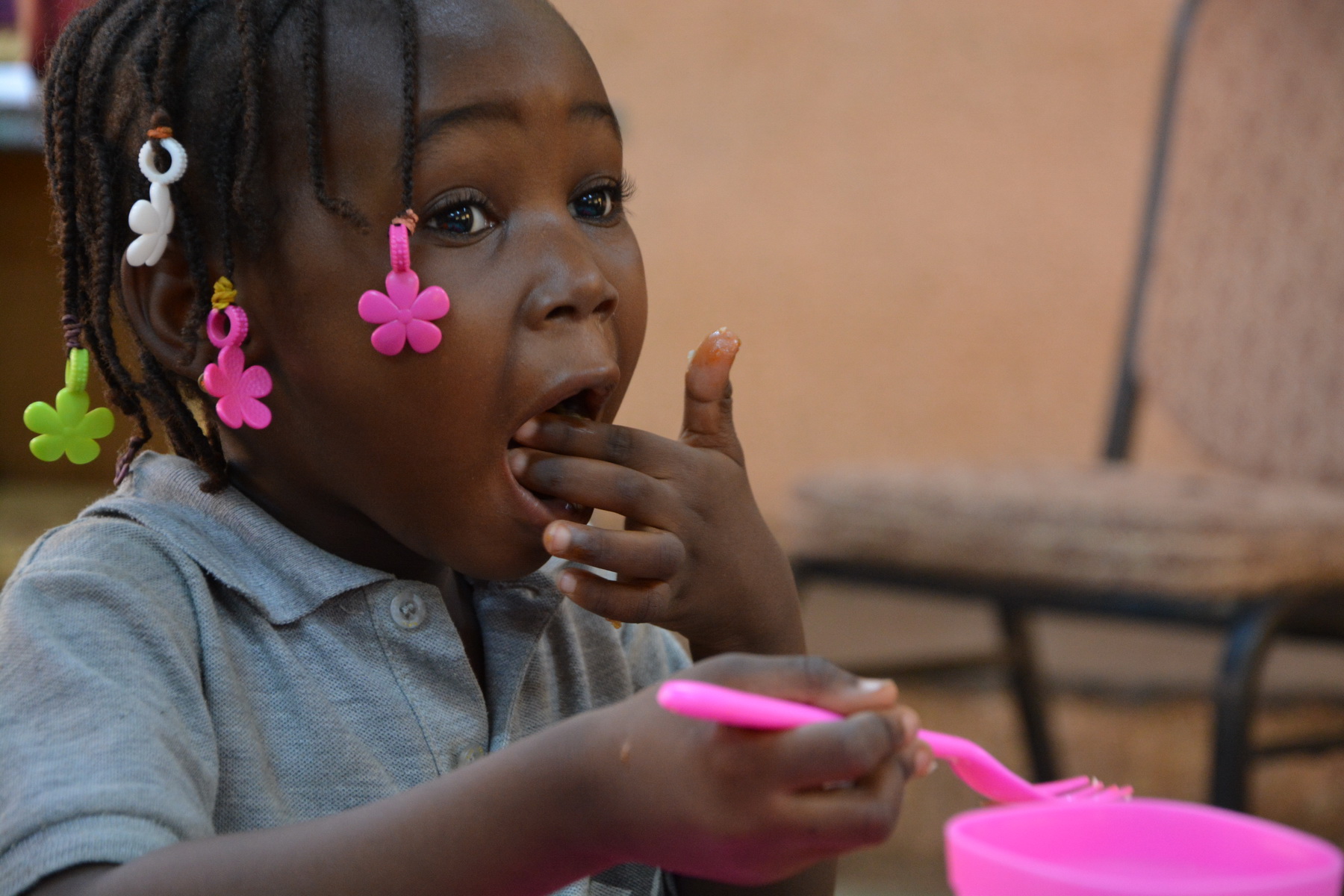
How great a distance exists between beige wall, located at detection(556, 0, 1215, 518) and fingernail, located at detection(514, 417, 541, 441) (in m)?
2.08

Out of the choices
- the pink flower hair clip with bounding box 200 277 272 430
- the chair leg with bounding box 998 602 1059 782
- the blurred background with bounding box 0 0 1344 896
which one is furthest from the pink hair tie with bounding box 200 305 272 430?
the blurred background with bounding box 0 0 1344 896

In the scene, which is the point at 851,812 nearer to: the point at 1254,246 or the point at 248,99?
the point at 248,99

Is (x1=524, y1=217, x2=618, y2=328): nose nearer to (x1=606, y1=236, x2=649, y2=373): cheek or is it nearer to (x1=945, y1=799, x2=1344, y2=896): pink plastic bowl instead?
(x1=606, y1=236, x2=649, y2=373): cheek

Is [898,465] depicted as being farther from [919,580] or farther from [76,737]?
[76,737]

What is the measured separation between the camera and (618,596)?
61cm

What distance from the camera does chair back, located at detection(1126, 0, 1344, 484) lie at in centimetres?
164

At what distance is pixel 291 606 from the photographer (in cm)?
64

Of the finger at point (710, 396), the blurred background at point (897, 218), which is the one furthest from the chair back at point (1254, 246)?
the finger at point (710, 396)

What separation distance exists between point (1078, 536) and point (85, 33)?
2.96 ft

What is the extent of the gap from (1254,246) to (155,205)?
1.44m

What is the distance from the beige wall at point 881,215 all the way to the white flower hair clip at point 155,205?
2.08 m

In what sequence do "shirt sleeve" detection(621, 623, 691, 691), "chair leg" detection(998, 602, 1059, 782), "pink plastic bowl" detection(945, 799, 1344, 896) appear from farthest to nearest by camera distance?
1. "chair leg" detection(998, 602, 1059, 782)
2. "shirt sleeve" detection(621, 623, 691, 691)
3. "pink plastic bowl" detection(945, 799, 1344, 896)

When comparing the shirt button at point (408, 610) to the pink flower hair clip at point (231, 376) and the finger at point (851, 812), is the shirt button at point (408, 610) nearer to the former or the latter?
the pink flower hair clip at point (231, 376)

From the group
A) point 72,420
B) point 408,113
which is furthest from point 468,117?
point 72,420
